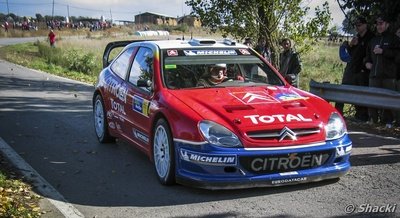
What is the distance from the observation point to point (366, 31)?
31.0 feet

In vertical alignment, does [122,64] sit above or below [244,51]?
below

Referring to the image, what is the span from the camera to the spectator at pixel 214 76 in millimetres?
6094

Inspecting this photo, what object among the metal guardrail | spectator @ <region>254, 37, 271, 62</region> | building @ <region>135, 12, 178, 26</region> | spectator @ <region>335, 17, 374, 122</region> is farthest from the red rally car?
building @ <region>135, 12, 178, 26</region>

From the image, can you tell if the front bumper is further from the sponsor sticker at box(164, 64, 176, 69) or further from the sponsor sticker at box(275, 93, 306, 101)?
the sponsor sticker at box(164, 64, 176, 69)

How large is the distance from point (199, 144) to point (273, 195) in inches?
35.7

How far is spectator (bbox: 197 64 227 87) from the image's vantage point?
6094 mm

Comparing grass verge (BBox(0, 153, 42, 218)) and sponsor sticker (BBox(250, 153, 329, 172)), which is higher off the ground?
sponsor sticker (BBox(250, 153, 329, 172))

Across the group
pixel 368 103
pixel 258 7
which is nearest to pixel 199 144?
pixel 368 103

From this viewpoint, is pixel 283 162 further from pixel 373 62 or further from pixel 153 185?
pixel 373 62

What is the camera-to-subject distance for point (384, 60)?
28.1 feet

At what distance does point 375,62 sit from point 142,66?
14.1ft

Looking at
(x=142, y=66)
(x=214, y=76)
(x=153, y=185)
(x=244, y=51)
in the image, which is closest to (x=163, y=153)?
(x=153, y=185)

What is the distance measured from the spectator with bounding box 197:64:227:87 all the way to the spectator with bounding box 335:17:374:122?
408cm

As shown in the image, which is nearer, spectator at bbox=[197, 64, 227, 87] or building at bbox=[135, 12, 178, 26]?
spectator at bbox=[197, 64, 227, 87]
